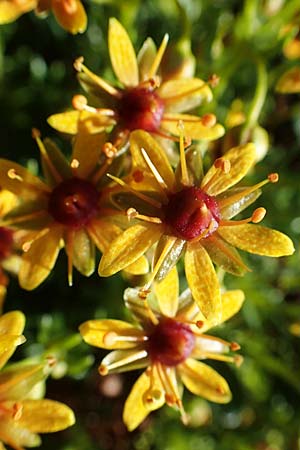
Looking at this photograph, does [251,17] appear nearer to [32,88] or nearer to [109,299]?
[32,88]

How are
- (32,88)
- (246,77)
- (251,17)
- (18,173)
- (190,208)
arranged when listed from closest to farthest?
(190,208), (18,173), (251,17), (32,88), (246,77)

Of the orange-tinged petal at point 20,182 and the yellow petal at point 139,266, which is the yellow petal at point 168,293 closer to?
the yellow petal at point 139,266

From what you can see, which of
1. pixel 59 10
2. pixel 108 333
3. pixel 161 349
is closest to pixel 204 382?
pixel 161 349

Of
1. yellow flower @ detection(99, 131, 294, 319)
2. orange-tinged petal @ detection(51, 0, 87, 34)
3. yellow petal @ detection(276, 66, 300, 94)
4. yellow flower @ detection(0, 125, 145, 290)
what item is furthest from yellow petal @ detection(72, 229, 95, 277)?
yellow petal @ detection(276, 66, 300, 94)

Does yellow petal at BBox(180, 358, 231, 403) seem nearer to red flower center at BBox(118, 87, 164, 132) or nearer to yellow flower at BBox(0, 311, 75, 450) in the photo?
yellow flower at BBox(0, 311, 75, 450)

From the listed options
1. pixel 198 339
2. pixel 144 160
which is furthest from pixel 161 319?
pixel 144 160

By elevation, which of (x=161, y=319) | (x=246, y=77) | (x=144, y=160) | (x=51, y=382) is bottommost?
(x=51, y=382)
